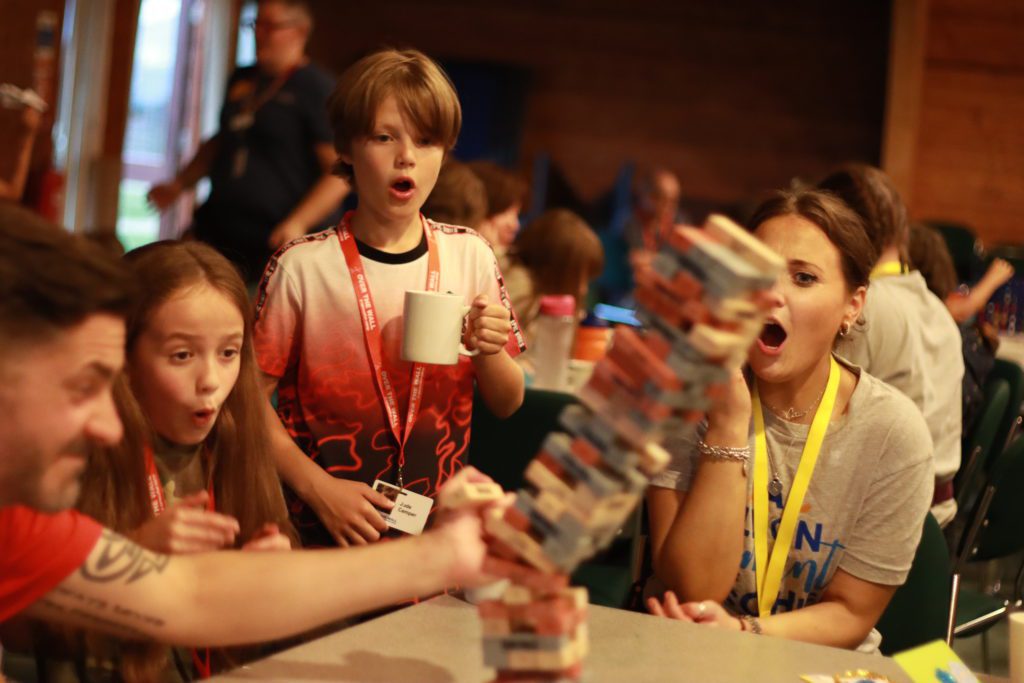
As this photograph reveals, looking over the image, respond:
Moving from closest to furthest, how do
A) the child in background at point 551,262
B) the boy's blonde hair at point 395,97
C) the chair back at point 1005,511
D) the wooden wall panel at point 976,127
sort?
the boy's blonde hair at point 395,97 < the chair back at point 1005,511 < the child in background at point 551,262 < the wooden wall panel at point 976,127

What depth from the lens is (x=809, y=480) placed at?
79.6 inches

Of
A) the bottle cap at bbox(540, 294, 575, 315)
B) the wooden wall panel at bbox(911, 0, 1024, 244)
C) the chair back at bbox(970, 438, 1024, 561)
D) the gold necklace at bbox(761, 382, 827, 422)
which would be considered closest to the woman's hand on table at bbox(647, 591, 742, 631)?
the gold necklace at bbox(761, 382, 827, 422)

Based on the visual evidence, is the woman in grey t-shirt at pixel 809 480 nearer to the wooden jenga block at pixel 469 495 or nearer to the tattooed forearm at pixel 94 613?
the wooden jenga block at pixel 469 495

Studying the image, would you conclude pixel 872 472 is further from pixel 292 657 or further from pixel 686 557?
pixel 292 657

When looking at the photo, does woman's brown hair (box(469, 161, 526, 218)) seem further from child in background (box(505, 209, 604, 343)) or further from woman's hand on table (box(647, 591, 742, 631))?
woman's hand on table (box(647, 591, 742, 631))

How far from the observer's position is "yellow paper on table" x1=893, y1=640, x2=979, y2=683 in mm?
1561

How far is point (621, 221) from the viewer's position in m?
9.73

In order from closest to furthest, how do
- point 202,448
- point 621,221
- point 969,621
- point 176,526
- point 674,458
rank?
point 176,526, point 202,448, point 674,458, point 969,621, point 621,221

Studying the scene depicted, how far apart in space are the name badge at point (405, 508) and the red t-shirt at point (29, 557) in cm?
91

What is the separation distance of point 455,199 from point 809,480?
1.58 meters

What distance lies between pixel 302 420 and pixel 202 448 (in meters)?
0.28

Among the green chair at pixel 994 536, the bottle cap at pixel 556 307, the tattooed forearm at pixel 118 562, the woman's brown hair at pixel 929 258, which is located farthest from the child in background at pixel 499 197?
the tattooed forearm at pixel 118 562

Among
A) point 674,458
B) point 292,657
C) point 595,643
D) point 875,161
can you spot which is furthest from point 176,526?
point 875,161

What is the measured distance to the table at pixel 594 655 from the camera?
1.41 m
